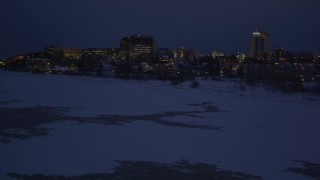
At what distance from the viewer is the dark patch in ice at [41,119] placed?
8.69m

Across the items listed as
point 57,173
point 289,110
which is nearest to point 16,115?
point 57,173

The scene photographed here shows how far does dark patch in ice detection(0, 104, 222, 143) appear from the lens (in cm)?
869

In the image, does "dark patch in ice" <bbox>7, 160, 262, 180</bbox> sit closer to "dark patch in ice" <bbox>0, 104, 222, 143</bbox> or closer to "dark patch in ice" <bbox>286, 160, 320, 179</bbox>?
"dark patch in ice" <bbox>286, 160, 320, 179</bbox>

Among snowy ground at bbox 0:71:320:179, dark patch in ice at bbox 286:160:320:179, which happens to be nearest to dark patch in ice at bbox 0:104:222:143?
snowy ground at bbox 0:71:320:179

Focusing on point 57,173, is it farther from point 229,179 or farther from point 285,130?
point 285,130

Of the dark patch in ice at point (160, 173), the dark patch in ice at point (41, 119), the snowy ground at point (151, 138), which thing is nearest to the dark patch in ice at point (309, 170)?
the snowy ground at point (151, 138)

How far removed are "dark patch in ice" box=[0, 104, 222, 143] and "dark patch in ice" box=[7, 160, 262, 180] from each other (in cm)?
262

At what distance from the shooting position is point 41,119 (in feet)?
35.1

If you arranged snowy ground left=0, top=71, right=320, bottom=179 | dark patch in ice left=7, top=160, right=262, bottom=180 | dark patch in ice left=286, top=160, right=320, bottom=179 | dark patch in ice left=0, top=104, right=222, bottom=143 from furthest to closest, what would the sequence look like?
dark patch in ice left=0, top=104, right=222, bottom=143 → snowy ground left=0, top=71, right=320, bottom=179 → dark patch in ice left=286, top=160, right=320, bottom=179 → dark patch in ice left=7, top=160, right=262, bottom=180

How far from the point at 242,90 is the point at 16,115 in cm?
1489

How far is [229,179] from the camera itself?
562 centimetres

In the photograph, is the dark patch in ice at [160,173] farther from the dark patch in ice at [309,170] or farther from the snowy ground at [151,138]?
the dark patch in ice at [309,170]

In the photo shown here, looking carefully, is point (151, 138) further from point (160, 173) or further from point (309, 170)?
point (309, 170)

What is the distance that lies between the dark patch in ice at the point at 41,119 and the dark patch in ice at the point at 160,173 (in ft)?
8.59
